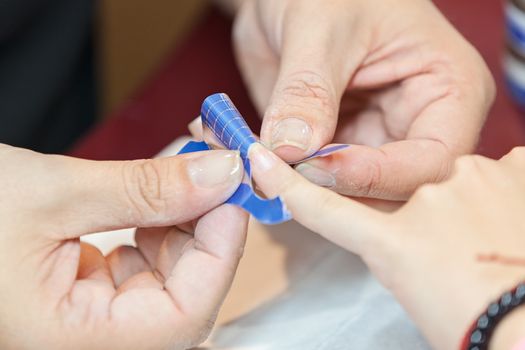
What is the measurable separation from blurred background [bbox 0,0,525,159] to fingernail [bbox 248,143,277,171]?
306 mm

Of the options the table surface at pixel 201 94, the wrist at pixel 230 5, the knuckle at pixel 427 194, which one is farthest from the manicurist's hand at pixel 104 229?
the wrist at pixel 230 5

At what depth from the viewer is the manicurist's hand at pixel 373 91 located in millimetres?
534

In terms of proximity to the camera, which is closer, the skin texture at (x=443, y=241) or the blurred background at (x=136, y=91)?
the skin texture at (x=443, y=241)

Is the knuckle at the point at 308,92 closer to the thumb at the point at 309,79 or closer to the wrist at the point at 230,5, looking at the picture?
the thumb at the point at 309,79

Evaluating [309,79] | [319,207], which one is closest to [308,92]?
[309,79]

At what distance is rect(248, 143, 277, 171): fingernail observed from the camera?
0.49 meters

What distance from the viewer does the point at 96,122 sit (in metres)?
1.07

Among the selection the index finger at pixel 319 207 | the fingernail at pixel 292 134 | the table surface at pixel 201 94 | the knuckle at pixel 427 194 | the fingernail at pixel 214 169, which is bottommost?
the table surface at pixel 201 94

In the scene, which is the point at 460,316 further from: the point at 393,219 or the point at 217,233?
the point at 217,233

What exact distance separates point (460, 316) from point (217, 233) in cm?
17

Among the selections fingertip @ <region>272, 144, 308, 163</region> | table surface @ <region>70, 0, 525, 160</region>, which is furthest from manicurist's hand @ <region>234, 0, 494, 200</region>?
table surface @ <region>70, 0, 525, 160</region>

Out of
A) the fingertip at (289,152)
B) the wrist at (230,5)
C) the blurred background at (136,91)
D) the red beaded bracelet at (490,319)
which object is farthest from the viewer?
the wrist at (230,5)

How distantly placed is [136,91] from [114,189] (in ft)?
1.48

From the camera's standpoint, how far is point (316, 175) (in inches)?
20.9
